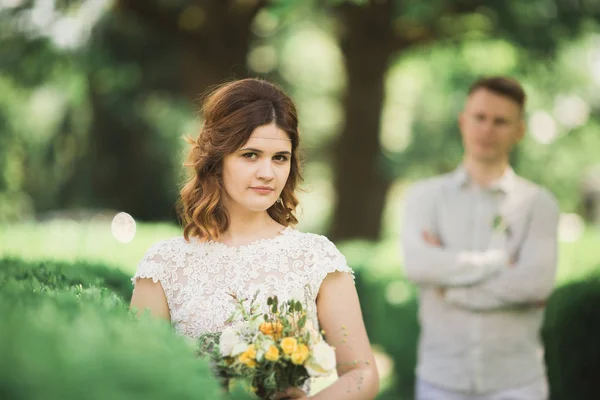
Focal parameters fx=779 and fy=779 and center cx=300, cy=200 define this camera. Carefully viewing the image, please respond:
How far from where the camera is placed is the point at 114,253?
6.23 m

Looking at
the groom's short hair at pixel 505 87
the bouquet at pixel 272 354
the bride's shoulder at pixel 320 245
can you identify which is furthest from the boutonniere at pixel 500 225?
the bouquet at pixel 272 354

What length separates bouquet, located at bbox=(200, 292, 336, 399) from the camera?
2340 mm

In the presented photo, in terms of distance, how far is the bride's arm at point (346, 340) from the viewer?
9.02ft

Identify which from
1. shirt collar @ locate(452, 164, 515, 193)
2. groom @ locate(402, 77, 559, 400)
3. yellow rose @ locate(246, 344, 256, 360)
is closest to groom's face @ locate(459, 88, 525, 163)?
groom @ locate(402, 77, 559, 400)

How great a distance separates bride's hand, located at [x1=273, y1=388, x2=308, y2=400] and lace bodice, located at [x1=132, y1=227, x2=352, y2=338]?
461 millimetres

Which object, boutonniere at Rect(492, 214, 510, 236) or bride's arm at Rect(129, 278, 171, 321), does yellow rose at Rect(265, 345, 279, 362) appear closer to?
bride's arm at Rect(129, 278, 171, 321)

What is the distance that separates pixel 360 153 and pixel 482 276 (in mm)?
8767

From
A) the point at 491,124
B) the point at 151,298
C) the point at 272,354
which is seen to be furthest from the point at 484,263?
the point at 272,354

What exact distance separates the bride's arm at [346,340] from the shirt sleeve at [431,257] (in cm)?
183

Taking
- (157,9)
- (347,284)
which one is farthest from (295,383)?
(157,9)

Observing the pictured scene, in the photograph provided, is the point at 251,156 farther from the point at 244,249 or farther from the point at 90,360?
the point at 90,360

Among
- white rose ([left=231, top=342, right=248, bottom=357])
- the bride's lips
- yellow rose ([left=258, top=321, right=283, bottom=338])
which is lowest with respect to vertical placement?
white rose ([left=231, top=342, right=248, bottom=357])

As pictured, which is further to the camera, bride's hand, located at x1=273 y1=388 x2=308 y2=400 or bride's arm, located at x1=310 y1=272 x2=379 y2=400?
bride's arm, located at x1=310 y1=272 x2=379 y2=400

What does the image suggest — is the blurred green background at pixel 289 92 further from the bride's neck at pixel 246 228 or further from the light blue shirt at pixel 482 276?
the light blue shirt at pixel 482 276
